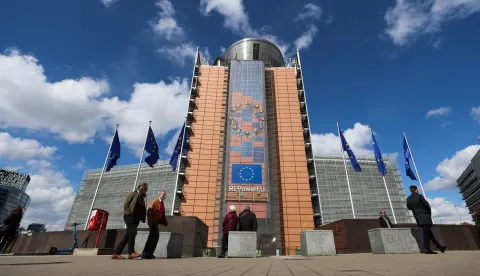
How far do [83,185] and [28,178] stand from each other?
86.9 metres

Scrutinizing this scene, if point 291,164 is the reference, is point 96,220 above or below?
below

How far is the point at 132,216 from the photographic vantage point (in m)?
6.04

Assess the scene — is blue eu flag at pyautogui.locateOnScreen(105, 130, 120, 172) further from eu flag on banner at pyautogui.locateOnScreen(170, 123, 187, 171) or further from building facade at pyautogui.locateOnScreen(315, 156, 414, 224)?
building facade at pyautogui.locateOnScreen(315, 156, 414, 224)

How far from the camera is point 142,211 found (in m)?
6.34

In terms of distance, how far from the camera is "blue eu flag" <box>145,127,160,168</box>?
69.5 feet

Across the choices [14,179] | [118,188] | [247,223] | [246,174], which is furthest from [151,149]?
[14,179]

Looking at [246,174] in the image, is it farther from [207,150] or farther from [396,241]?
[396,241]

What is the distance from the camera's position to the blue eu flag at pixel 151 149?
21.2m

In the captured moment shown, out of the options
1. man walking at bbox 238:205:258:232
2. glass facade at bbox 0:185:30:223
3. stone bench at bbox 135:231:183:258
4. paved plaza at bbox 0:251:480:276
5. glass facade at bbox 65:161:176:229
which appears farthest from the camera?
glass facade at bbox 0:185:30:223

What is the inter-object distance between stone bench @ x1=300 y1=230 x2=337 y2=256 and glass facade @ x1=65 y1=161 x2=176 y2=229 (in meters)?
59.4

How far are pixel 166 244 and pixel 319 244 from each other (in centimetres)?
609

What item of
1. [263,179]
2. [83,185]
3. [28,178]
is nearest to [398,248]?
[263,179]

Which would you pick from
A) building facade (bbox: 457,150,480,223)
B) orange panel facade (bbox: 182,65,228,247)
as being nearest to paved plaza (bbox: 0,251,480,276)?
orange panel facade (bbox: 182,65,228,247)

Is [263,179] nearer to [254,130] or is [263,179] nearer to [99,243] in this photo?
[254,130]
